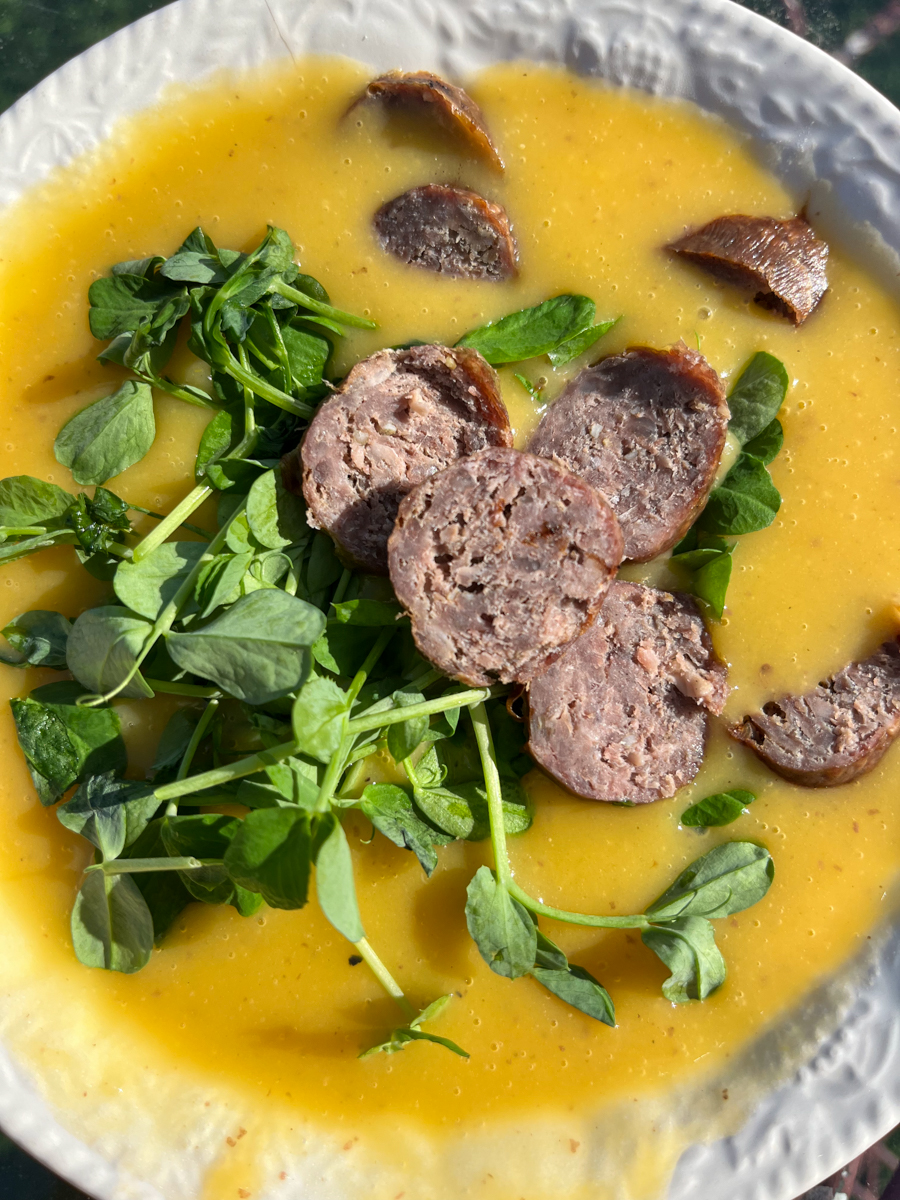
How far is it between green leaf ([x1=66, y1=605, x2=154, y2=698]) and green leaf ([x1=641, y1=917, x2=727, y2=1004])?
131 centimetres

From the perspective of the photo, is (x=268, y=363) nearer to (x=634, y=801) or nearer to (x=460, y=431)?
(x=460, y=431)

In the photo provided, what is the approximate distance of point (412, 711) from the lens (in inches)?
77.7

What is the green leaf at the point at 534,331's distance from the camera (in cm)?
221

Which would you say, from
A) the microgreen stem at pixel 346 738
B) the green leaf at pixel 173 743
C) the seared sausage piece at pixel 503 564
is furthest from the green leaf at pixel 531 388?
the green leaf at pixel 173 743

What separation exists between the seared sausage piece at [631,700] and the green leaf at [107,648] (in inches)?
35.7

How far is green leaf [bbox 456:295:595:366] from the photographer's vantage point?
221 centimetres

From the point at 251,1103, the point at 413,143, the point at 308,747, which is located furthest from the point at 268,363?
the point at 251,1103

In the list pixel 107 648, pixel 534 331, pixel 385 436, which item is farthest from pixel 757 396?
pixel 107 648

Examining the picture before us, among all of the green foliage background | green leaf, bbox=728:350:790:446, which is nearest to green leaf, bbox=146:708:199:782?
green leaf, bbox=728:350:790:446

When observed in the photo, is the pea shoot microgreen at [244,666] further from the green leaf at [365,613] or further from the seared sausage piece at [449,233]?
the seared sausage piece at [449,233]

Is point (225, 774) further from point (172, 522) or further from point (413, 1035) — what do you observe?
point (413, 1035)

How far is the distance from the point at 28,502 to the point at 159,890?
3.32 ft

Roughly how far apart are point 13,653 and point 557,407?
5.01 feet

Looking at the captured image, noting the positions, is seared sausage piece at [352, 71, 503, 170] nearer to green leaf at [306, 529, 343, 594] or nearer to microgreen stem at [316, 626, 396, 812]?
green leaf at [306, 529, 343, 594]
